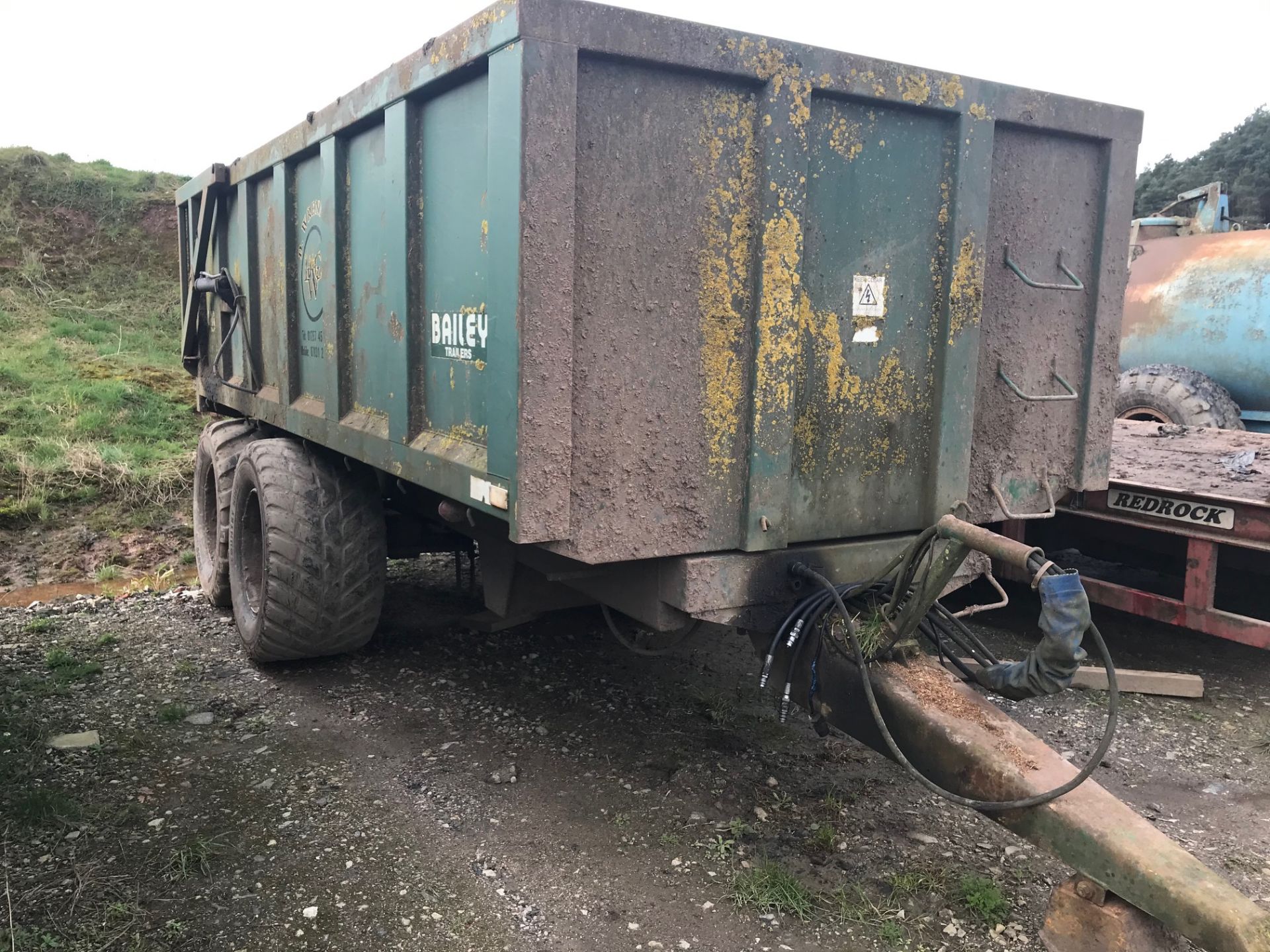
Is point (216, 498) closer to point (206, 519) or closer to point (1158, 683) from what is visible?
point (206, 519)

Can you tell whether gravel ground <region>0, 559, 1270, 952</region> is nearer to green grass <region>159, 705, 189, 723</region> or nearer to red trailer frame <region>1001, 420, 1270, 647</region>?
green grass <region>159, 705, 189, 723</region>

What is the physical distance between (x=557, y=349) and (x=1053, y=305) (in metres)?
1.81

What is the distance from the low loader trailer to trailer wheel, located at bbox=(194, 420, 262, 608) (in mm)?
1955

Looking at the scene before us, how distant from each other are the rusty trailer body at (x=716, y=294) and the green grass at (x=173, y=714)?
160 centimetres

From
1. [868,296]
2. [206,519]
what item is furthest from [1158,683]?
[206,519]

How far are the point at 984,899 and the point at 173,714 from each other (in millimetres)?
3217

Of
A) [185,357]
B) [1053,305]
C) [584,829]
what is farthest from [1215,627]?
[185,357]

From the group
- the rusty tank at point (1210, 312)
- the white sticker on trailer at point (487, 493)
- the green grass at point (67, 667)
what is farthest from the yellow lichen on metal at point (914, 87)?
the rusty tank at point (1210, 312)

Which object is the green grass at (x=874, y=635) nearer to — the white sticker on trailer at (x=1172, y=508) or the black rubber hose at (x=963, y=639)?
the black rubber hose at (x=963, y=639)

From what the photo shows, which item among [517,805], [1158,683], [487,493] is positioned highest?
[487,493]

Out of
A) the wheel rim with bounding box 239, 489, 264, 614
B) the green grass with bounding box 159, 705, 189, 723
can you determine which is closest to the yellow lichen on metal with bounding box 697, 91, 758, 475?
the green grass with bounding box 159, 705, 189, 723

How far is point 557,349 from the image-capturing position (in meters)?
2.58

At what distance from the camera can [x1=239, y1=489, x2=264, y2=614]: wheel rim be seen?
5.00m

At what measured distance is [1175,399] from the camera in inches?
286
